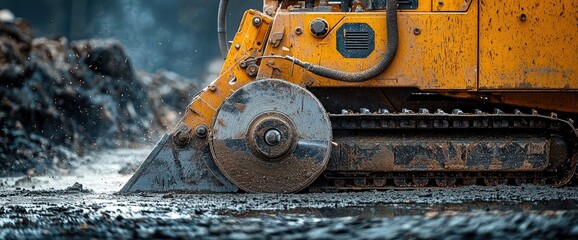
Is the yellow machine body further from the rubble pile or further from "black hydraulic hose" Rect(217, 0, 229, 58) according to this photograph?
the rubble pile

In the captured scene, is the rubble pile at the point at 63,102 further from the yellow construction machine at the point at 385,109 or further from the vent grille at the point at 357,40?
the vent grille at the point at 357,40

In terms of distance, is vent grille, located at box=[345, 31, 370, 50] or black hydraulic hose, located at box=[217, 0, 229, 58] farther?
black hydraulic hose, located at box=[217, 0, 229, 58]

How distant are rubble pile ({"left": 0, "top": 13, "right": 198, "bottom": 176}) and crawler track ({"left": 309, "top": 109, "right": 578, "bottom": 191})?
6.54 m

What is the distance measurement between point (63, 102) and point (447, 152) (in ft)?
39.2

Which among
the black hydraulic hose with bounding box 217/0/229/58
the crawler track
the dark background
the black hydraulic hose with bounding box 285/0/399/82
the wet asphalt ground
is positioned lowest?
the wet asphalt ground

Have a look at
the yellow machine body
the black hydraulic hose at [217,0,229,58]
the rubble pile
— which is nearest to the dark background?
the rubble pile

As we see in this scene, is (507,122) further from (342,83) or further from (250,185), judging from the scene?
(250,185)

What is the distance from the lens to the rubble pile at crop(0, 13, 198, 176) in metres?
15.6

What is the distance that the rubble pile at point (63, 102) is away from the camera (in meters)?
15.6

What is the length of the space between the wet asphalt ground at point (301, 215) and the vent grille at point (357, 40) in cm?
129

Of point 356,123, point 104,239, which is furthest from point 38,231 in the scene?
point 356,123

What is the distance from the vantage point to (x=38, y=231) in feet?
19.2

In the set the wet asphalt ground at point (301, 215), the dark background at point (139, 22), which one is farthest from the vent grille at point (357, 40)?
the dark background at point (139, 22)

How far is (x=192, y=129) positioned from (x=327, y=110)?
48.1 inches
